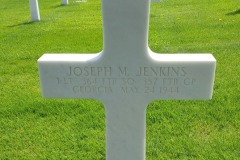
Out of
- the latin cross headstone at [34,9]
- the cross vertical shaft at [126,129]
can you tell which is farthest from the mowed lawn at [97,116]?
the latin cross headstone at [34,9]

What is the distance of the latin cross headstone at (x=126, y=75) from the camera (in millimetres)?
1591

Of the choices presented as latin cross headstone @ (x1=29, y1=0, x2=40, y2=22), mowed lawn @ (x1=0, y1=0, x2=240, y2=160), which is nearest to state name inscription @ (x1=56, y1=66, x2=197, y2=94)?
mowed lawn @ (x1=0, y1=0, x2=240, y2=160)

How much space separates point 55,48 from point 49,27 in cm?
198

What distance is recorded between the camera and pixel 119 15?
1524 millimetres

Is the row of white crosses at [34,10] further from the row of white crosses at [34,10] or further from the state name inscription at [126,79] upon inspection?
the state name inscription at [126,79]

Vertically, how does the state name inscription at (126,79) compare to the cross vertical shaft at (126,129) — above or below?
above

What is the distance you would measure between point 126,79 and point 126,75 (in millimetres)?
27

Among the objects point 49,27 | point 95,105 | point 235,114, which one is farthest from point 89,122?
point 49,27

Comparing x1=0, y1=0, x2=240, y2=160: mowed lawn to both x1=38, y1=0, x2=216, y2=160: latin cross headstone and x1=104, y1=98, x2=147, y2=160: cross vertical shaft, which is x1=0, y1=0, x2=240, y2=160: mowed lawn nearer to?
x1=104, y1=98, x2=147, y2=160: cross vertical shaft

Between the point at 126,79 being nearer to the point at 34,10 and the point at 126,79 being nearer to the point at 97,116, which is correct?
the point at 97,116

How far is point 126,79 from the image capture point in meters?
1.69

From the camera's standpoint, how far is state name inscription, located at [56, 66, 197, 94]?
65.8 inches

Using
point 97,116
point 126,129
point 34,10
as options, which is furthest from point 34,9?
point 126,129

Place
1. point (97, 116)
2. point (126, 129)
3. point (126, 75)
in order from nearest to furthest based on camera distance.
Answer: point (126, 75) → point (126, 129) → point (97, 116)
